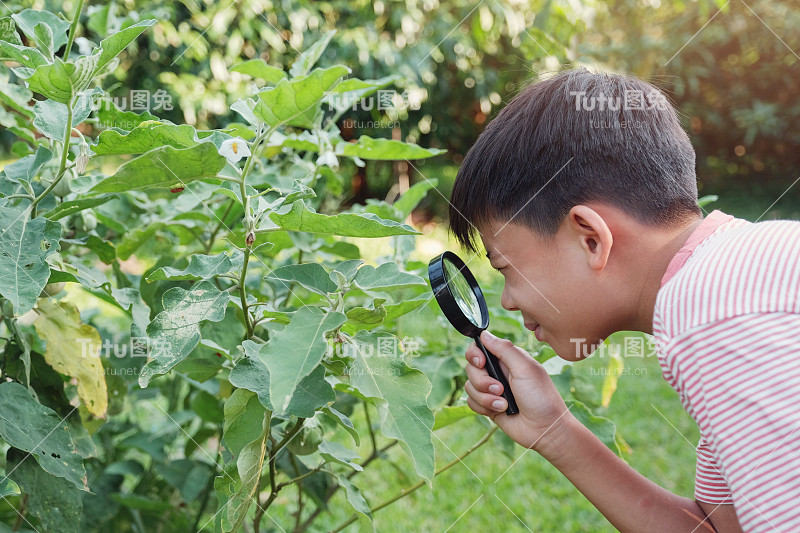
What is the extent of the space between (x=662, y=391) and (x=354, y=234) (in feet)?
10.1

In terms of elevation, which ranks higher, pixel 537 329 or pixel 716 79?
pixel 537 329

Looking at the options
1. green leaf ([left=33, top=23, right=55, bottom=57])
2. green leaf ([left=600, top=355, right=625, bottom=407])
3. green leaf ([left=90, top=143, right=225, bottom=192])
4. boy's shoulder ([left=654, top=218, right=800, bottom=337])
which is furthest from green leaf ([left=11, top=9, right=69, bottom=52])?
green leaf ([left=600, top=355, right=625, bottom=407])

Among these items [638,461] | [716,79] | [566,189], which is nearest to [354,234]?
[566,189]

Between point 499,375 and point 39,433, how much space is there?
2.23 ft

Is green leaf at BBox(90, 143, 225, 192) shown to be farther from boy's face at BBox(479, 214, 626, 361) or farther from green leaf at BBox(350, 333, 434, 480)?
boy's face at BBox(479, 214, 626, 361)

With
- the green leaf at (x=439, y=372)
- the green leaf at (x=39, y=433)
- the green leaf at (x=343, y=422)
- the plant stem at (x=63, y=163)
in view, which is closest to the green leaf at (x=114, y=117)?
the plant stem at (x=63, y=163)

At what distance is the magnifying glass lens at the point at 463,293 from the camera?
45.4 inches

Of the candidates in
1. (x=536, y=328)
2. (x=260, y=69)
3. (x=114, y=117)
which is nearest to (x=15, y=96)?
(x=114, y=117)

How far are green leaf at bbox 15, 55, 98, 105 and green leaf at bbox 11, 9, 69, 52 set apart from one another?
0.66 ft

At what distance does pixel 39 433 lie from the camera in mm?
978

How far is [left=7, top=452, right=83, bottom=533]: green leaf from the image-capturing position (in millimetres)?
1023

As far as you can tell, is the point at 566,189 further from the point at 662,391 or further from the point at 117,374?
the point at 662,391

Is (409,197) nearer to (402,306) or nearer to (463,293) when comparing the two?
(463,293)

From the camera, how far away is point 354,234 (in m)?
0.89
